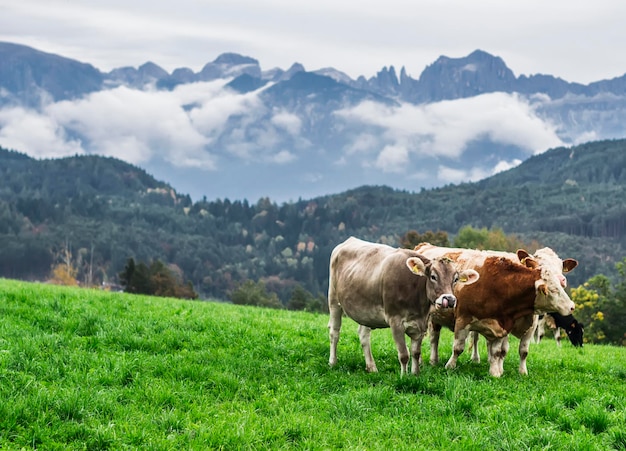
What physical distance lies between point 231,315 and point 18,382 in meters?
9.50

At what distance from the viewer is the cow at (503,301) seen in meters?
13.6

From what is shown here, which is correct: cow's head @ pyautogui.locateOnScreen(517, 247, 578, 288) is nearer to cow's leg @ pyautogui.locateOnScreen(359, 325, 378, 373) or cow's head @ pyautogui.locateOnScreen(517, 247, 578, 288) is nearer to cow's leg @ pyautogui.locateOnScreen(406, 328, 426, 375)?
cow's leg @ pyautogui.locateOnScreen(406, 328, 426, 375)

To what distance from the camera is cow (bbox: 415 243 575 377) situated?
13570mm

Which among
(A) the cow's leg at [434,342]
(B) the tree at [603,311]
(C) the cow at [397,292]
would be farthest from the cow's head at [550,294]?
(B) the tree at [603,311]

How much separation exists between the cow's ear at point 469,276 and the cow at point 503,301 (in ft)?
3.03

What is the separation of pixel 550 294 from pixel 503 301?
0.93m

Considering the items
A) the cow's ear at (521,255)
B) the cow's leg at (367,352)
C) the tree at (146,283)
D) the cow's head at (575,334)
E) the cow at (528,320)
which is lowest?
the tree at (146,283)

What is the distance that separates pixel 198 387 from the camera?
11031mm

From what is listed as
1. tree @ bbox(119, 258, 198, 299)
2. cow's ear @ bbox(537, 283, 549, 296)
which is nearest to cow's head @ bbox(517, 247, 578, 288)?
cow's ear @ bbox(537, 283, 549, 296)

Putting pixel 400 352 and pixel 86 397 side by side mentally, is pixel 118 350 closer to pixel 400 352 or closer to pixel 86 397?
pixel 86 397

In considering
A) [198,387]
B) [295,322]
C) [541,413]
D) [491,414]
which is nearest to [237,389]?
[198,387]

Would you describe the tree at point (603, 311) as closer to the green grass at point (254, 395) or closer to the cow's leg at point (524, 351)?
the green grass at point (254, 395)

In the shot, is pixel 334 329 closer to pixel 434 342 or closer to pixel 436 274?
pixel 434 342

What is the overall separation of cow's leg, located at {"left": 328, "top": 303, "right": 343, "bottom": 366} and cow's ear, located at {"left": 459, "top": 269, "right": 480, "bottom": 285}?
114 inches
